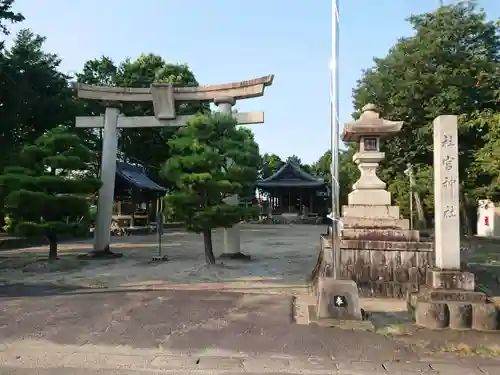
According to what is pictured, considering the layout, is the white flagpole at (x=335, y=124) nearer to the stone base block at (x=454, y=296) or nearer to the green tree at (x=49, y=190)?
the stone base block at (x=454, y=296)

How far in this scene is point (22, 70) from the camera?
812 inches

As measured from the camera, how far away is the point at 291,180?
47.3m

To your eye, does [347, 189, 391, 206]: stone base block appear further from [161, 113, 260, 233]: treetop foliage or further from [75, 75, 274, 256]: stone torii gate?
[75, 75, 274, 256]: stone torii gate

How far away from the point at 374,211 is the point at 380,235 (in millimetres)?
631

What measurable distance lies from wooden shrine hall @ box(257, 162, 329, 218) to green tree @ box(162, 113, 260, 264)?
33.7m

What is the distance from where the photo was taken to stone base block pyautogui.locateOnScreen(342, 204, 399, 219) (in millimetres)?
9883

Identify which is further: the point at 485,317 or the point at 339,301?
the point at 339,301

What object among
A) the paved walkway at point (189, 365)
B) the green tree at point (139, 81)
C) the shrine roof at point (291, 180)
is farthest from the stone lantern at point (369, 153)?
the shrine roof at point (291, 180)

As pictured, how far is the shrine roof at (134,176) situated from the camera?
90.4 feet

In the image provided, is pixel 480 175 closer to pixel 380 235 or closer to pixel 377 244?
pixel 380 235

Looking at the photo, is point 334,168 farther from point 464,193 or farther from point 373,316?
point 464,193

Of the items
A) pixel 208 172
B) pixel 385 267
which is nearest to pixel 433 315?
pixel 385 267

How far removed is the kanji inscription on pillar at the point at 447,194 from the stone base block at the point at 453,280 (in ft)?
0.50

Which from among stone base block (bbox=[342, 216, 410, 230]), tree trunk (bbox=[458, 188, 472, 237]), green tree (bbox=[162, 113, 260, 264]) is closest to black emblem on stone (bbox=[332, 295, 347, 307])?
stone base block (bbox=[342, 216, 410, 230])
